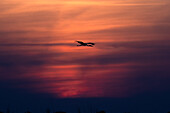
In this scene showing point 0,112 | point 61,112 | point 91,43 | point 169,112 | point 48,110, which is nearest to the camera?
point 48,110

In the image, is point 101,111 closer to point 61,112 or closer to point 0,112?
point 61,112

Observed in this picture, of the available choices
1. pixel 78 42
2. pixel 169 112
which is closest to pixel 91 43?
pixel 78 42

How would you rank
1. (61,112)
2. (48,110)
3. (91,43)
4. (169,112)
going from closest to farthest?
(48,110) < (61,112) < (169,112) < (91,43)

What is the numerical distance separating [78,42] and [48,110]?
3723 cm

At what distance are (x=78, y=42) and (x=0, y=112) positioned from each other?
105 feet

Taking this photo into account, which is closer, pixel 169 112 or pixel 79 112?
pixel 79 112

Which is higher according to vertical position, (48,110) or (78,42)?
(78,42)

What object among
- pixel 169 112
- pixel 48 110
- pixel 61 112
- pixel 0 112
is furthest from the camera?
pixel 169 112

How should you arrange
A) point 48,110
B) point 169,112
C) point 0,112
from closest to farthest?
point 48,110
point 0,112
point 169,112

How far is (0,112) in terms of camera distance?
66.7 m

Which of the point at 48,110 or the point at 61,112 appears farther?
the point at 61,112

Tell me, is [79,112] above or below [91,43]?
below

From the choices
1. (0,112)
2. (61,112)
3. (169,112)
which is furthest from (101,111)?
(0,112)

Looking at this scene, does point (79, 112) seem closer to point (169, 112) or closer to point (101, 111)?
point (101, 111)
